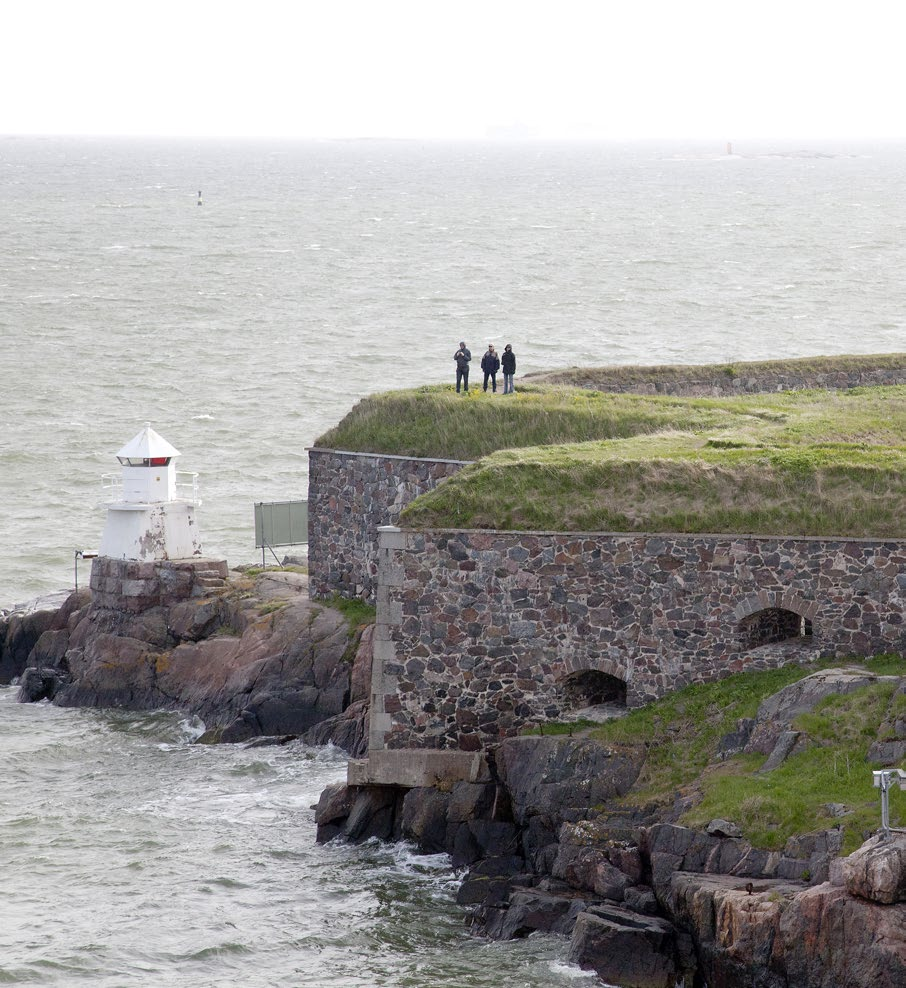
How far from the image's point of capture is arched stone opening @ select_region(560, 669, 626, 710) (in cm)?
2764

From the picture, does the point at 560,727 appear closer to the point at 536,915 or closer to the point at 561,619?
the point at 561,619

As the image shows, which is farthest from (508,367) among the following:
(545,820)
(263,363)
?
(263,363)

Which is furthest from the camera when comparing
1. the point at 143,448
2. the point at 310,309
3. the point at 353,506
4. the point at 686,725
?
the point at 310,309

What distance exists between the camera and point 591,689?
2802 centimetres

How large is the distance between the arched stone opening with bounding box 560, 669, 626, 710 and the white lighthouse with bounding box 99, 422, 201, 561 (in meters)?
13.2

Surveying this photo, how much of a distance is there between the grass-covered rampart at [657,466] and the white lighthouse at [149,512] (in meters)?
5.99

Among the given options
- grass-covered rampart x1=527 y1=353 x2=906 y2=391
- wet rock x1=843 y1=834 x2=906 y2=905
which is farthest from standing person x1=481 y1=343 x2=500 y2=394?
wet rock x1=843 y1=834 x2=906 y2=905

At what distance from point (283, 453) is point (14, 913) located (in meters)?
36.0

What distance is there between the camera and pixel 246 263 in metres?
113

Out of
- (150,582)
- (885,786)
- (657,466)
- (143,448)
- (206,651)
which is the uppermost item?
(657,466)

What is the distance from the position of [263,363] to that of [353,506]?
4366 centimetres

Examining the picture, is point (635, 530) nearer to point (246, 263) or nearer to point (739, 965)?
point (739, 965)

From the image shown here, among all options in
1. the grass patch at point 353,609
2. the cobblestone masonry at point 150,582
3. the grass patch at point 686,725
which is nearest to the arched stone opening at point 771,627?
the grass patch at point 686,725

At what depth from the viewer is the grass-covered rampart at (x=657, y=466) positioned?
27.4m
